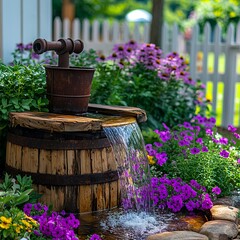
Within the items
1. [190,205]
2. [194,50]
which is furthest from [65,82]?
[194,50]

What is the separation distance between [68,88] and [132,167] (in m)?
0.71

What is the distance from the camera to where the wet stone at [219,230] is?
11.2ft

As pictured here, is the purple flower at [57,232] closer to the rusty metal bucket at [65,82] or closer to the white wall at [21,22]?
the rusty metal bucket at [65,82]

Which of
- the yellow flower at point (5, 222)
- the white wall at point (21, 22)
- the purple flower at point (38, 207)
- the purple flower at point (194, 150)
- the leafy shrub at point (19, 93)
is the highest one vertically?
the white wall at point (21, 22)

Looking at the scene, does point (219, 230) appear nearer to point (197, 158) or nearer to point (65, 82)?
point (197, 158)

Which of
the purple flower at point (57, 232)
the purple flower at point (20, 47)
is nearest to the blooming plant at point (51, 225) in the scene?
the purple flower at point (57, 232)

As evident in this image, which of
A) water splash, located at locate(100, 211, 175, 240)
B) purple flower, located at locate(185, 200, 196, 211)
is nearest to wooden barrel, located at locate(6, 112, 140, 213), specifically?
water splash, located at locate(100, 211, 175, 240)

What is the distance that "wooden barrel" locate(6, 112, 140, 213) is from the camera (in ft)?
12.2

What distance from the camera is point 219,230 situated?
3.47 meters

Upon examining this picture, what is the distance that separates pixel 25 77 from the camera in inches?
169

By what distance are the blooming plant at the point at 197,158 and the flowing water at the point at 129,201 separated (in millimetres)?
311

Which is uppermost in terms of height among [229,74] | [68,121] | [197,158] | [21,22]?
[21,22]

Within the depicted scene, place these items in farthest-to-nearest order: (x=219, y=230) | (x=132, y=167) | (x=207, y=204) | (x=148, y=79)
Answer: (x=148, y=79) → (x=132, y=167) → (x=207, y=204) → (x=219, y=230)

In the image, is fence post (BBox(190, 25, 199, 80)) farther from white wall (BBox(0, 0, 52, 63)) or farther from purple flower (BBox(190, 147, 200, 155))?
purple flower (BBox(190, 147, 200, 155))
